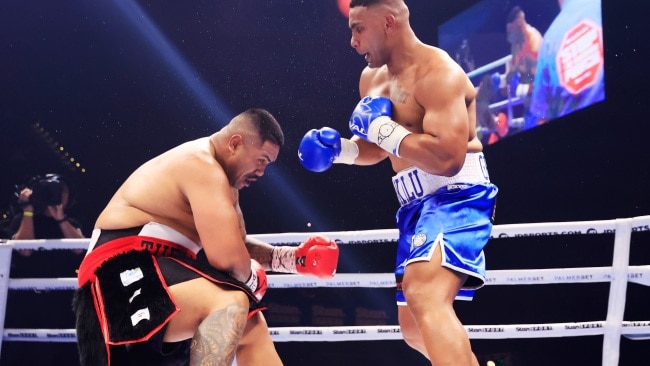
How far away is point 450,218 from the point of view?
2.01m

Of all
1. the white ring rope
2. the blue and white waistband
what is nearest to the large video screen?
the white ring rope

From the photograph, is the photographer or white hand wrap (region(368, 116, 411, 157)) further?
the photographer

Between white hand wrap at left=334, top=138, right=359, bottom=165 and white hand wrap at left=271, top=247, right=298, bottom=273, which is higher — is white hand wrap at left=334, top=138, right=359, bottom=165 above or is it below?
above

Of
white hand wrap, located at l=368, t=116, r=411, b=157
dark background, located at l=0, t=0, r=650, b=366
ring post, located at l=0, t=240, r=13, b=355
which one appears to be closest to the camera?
white hand wrap, located at l=368, t=116, r=411, b=157

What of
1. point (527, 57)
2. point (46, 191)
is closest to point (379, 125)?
point (46, 191)

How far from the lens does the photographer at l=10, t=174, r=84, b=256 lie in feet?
12.1

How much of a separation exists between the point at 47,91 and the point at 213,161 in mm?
4236

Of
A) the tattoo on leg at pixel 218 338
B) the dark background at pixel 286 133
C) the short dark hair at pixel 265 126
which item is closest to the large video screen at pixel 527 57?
the dark background at pixel 286 133

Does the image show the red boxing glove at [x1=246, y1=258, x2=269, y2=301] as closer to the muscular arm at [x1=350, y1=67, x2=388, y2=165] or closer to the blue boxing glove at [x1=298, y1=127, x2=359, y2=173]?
the blue boxing glove at [x1=298, y1=127, x2=359, y2=173]

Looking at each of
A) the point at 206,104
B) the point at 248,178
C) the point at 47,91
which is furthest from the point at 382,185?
the point at 248,178

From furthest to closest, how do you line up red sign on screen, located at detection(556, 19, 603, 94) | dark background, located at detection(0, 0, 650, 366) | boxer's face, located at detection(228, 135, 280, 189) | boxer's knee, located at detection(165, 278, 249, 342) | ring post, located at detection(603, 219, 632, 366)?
1. dark background, located at detection(0, 0, 650, 366)
2. red sign on screen, located at detection(556, 19, 603, 94)
3. ring post, located at detection(603, 219, 632, 366)
4. boxer's face, located at detection(228, 135, 280, 189)
5. boxer's knee, located at detection(165, 278, 249, 342)

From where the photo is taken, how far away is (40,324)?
4.41 meters

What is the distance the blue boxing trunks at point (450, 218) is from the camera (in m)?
1.96

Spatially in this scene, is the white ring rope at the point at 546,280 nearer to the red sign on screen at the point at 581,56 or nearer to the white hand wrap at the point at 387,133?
the white hand wrap at the point at 387,133
